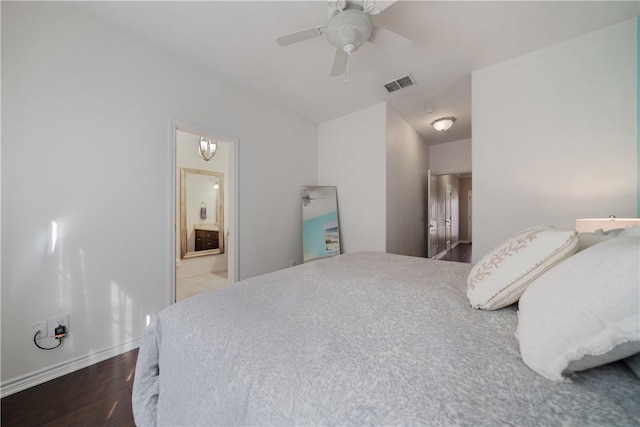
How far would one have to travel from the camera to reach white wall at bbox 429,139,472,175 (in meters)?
4.79

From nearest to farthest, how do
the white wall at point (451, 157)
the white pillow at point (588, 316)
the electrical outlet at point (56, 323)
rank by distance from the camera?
1. the white pillow at point (588, 316)
2. the electrical outlet at point (56, 323)
3. the white wall at point (451, 157)

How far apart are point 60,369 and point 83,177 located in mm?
1366

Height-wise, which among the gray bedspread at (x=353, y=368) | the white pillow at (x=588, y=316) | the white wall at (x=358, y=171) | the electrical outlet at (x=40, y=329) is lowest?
the electrical outlet at (x=40, y=329)

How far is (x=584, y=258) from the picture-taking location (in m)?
0.56

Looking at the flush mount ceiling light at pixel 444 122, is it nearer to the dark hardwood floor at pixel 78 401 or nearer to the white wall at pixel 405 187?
the white wall at pixel 405 187

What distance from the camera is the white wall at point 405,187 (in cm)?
330

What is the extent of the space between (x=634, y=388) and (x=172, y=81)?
3.14 meters

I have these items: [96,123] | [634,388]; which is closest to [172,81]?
[96,123]

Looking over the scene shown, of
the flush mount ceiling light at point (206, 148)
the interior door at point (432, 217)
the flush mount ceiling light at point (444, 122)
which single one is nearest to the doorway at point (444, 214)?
the interior door at point (432, 217)

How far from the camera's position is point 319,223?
3500 millimetres

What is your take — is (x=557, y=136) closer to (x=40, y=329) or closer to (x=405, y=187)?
(x=405, y=187)

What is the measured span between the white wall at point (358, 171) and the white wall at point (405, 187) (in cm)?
13

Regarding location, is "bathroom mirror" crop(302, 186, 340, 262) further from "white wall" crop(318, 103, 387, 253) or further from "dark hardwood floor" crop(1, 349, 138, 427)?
"dark hardwood floor" crop(1, 349, 138, 427)

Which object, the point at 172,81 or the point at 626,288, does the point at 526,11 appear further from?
the point at 172,81
